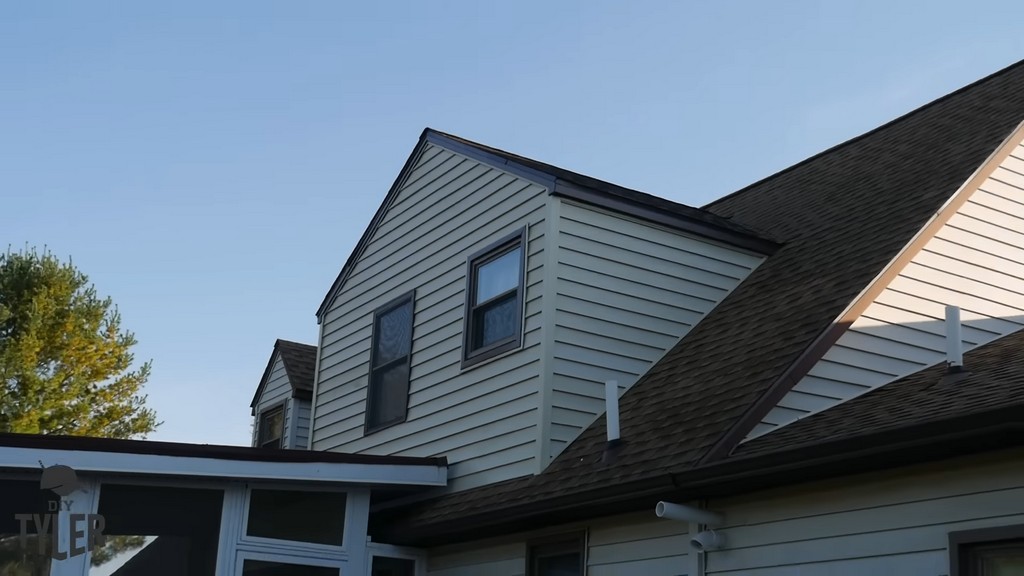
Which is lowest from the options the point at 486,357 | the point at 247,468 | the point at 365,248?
the point at 247,468

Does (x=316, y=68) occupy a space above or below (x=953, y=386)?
above

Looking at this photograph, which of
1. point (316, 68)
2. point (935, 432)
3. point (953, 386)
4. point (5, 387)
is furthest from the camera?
point (5, 387)

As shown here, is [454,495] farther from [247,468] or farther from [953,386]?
[953,386]

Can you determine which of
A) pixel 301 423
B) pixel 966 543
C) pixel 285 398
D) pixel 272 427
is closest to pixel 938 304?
pixel 966 543

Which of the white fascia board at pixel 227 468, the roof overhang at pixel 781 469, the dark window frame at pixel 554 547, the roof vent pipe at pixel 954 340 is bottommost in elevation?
the dark window frame at pixel 554 547

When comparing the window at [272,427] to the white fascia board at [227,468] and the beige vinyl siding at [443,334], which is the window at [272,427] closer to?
the beige vinyl siding at [443,334]

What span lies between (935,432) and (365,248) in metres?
8.56

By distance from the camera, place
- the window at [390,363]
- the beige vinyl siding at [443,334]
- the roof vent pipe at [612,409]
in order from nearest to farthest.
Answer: the roof vent pipe at [612,409], the beige vinyl siding at [443,334], the window at [390,363]

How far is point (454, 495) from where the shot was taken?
33.6ft

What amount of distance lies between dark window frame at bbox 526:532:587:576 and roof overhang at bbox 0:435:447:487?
4.81 feet

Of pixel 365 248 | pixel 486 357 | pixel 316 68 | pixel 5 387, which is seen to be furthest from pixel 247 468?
pixel 5 387

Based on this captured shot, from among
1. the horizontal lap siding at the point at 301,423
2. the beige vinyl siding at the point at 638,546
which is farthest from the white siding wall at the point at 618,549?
the horizontal lap siding at the point at 301,423

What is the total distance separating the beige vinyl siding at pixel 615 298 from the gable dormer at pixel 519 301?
1 centimetres

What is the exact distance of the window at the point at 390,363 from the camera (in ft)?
39.2
